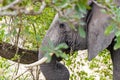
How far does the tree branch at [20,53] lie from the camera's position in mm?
3236

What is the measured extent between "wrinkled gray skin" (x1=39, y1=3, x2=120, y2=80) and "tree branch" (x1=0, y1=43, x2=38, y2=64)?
41 centimetres

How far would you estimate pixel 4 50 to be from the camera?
323 centimetres

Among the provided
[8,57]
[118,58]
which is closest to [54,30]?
[118,58]

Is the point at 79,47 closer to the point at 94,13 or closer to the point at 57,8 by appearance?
the point at 94,13

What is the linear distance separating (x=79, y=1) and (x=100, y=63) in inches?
105

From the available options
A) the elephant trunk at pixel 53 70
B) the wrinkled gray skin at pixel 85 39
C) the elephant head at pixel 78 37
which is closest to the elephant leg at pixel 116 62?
the wrinkled gray skin at pixel 85 39

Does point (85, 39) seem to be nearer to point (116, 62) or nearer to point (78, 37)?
point (78, 37)

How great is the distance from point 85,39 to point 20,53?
68 centimetres

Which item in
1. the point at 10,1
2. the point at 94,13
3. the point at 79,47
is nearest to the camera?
the point at 10,1

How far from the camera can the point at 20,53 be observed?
3.29m

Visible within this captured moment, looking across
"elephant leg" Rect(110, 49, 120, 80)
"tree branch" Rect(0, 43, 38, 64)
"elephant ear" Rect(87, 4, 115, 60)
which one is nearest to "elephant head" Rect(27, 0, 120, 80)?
"elephant ear" Rect(87, 4, 115, 60)

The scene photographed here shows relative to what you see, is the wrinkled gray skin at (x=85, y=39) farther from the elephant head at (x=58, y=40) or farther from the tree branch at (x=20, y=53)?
the tree branch at (x=20, y=53)

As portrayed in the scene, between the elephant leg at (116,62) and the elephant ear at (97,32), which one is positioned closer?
the elephant ear at (97,32)

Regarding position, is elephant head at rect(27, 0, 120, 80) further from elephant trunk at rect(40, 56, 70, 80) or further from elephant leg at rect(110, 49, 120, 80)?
elephant leg at rect(110, 49, 120, 80)
